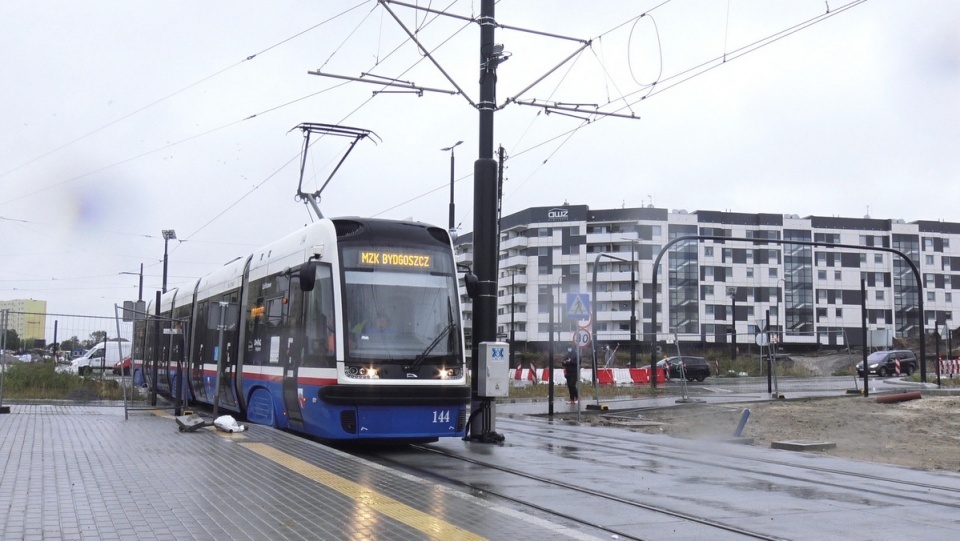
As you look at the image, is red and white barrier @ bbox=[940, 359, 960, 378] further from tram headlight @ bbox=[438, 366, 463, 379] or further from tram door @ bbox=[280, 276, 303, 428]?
tram door @ bbox=[280, 276, 303, 428]

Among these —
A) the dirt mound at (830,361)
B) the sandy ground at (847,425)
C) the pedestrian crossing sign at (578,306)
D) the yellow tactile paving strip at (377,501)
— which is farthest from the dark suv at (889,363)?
the yellow tactile paving strip at (377,501)

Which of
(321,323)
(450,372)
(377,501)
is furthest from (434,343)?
(377,501)

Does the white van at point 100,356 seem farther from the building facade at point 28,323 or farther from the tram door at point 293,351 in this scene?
the tram door at point 293,351

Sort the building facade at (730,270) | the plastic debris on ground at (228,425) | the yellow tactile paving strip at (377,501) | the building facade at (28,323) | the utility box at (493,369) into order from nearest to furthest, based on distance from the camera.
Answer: the yellow tactile paving strip at (377,501) → the plastic debris on ground at (228,425) → the utility box at (493,369) → the building facade at (28,323) → the building facade at (730,270)

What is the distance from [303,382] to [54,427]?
4563 mm

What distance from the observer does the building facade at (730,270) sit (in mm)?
94438

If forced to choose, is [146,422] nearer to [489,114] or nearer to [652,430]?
[489,114]

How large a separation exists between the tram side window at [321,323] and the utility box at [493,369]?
295 cm

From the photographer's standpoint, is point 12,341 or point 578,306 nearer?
point 12,341

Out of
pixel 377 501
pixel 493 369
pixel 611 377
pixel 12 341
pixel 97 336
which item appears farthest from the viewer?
pixel 611 377

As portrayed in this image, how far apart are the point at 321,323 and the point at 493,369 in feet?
10.3

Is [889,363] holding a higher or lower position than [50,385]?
higher

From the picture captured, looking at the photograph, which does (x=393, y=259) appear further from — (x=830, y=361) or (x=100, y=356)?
(x=830, y=361)

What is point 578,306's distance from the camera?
20188mm
